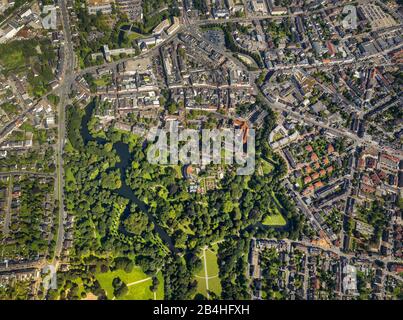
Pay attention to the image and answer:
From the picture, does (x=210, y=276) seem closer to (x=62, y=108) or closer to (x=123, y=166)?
(x=123, y=166)

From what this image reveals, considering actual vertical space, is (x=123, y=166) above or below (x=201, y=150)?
below

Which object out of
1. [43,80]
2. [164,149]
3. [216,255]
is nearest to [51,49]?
[43,80]

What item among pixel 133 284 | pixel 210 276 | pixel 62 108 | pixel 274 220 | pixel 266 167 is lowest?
pixel 133 284

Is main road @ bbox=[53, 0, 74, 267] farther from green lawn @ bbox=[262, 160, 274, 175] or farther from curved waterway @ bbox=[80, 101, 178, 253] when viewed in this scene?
green lawn @ bbox=[262, 160, 274, 175]

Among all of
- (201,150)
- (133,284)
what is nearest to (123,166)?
(201,150)

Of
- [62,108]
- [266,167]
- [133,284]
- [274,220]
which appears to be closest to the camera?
[133,284]

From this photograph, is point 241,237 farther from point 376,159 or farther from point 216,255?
point 376,159

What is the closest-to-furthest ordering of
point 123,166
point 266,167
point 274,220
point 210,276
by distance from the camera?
point 210,276 → point 274,220 → point 123,166 → point 266,167

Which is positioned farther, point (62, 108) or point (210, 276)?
point (62, 108)
